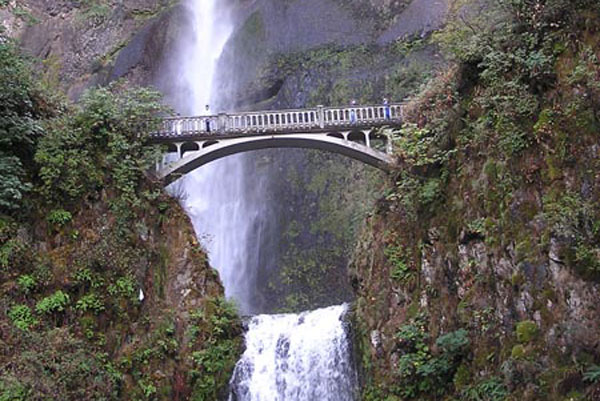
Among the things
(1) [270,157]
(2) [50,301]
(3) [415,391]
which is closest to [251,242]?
(1) [270,157]

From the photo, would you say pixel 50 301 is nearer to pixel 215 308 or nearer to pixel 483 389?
pixel 215 308

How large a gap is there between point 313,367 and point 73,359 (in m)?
5.79

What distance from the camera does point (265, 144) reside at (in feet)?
62.9

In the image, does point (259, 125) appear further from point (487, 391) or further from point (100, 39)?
point (100, 39)

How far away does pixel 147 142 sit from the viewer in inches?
738

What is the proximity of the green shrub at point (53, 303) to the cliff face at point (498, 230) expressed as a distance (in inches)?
286

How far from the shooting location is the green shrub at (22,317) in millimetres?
13977

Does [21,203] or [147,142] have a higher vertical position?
[147,142]

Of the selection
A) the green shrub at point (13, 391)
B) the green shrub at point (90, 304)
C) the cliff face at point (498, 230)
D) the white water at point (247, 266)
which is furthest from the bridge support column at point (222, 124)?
the green shrub at point (13, 391)

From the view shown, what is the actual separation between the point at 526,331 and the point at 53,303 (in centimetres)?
1054

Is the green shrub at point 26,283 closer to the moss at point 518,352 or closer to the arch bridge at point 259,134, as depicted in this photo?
the arch bridge at point 259,134

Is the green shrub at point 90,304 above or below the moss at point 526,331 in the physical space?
above

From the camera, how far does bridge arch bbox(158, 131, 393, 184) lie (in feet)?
60.3

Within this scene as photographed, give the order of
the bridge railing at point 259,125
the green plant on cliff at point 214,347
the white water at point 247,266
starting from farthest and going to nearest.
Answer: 1. the bridge railing at point 259,125
2. the white water at point 247,266
3. the green plant on cliff at point 214,347
